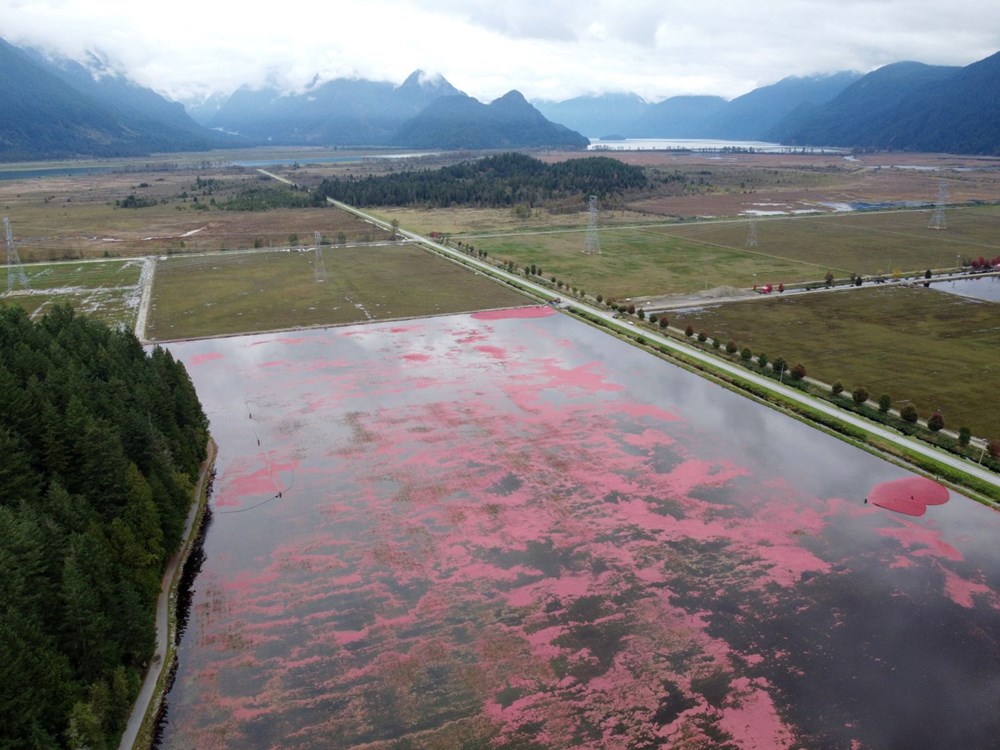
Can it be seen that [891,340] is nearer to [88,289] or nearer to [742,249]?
[742,249]

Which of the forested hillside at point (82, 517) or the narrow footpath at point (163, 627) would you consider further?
the narrow footpath at point (163, 627)

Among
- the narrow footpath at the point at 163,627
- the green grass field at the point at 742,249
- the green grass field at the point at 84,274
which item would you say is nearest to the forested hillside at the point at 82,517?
the narrow footpath at the point at 163,627

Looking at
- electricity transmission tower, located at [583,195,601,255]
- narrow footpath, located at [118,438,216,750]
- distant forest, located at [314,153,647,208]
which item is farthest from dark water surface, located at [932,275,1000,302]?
distant forest, located at [314,153,647,208]

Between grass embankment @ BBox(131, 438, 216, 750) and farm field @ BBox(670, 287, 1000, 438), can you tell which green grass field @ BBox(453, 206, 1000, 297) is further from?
grass embankment @ BBox(131, 438, 216, 750)

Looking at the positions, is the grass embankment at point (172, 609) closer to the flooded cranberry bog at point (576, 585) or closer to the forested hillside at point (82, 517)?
the flooded cranberry bog at point (576, 585)

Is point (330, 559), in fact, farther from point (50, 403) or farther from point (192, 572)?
point (50, 403)

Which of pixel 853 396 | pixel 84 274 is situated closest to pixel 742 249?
pixel 853 396
